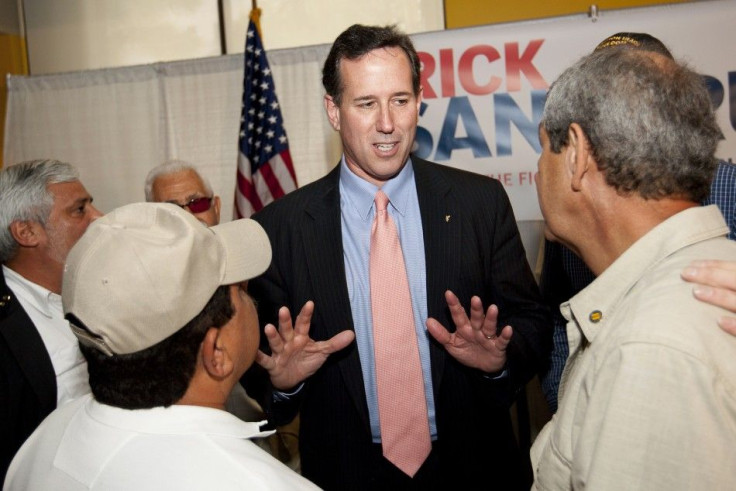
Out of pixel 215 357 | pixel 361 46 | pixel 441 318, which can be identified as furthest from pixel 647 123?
pixel 361 46

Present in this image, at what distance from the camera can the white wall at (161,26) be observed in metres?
4.90

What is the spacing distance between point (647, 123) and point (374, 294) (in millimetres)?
1049

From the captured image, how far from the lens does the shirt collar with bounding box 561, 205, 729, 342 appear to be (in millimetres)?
1119

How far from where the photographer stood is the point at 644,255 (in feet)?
3.76

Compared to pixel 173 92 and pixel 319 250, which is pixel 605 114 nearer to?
pixel 319 250

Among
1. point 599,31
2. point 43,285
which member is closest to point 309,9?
point 599,31

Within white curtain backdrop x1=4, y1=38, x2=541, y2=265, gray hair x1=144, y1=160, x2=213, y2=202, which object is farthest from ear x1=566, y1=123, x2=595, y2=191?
white curtain backdrop x1=4, y1=38, x2=541, y2=265

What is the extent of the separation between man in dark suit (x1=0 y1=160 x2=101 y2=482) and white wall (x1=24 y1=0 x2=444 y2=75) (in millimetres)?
2734

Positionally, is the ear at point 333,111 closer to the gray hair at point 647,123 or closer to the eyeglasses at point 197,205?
the gray hair at point 647,123

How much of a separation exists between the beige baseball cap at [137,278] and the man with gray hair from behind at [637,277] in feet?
2.16

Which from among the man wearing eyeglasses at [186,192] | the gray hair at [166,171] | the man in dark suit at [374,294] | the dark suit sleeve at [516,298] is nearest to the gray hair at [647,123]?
the man in dark suit at [374,294]

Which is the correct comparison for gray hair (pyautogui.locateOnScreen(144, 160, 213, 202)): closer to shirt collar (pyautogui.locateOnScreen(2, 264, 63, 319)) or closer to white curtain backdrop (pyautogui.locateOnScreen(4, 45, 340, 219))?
white curtain backdrop (pyautogui.locateOnScreen(4, 45, 340, 219))

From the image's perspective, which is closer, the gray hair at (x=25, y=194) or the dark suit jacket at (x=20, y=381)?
the dark suit jacket at (x=20, y=381)

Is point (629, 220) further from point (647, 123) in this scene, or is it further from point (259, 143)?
point (259, 143)
